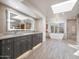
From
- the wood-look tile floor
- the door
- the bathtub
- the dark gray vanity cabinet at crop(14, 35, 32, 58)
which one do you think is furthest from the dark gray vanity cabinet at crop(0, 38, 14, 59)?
the door

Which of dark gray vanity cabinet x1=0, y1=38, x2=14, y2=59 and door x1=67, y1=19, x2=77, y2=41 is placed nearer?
dark gray vanity cabinet x1=0, y1=38, x2=14, y2=59

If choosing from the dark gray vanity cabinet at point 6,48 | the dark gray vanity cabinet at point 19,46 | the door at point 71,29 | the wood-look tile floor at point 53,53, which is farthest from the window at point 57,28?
the dark gray vanity cabinet at point 6,48

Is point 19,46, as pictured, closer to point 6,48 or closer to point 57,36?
point 6,48

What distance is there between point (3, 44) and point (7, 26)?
2.21m

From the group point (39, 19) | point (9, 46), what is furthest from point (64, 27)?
point (9, 46)

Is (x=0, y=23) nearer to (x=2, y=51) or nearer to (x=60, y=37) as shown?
(x=2, y=51)

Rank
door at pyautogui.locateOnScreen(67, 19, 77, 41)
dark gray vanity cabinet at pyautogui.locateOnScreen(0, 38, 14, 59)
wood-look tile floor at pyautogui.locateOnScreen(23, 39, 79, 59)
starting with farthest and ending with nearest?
1. door at pyautogui.locateOnScreen(67, 19, 77, 41)
2. wood-look tile floor at pyautogui.locateOnScreen(23, 39, 79, 59)
3. dark gray vanity cabinet at pyautogui.locateOnScreen(0, 38, 14, 59)

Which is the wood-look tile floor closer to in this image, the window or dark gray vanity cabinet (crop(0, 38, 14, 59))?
dark gray vanity cabinet (crop(0, 38, 14, 59))

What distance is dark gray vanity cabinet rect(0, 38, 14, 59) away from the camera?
3.27m

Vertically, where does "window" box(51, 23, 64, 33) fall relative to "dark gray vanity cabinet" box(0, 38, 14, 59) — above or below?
above

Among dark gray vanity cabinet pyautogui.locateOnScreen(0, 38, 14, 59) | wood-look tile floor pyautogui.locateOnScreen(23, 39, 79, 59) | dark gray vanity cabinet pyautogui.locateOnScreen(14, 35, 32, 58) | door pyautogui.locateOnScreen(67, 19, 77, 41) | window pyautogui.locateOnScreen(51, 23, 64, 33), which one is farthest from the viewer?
window pyautogui.locateOnScreen(51, 23, 64, 33)

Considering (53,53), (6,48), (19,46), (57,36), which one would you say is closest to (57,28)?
(57,36)

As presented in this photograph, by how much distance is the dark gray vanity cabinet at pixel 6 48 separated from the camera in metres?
3.27

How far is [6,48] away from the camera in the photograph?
11.3ft
